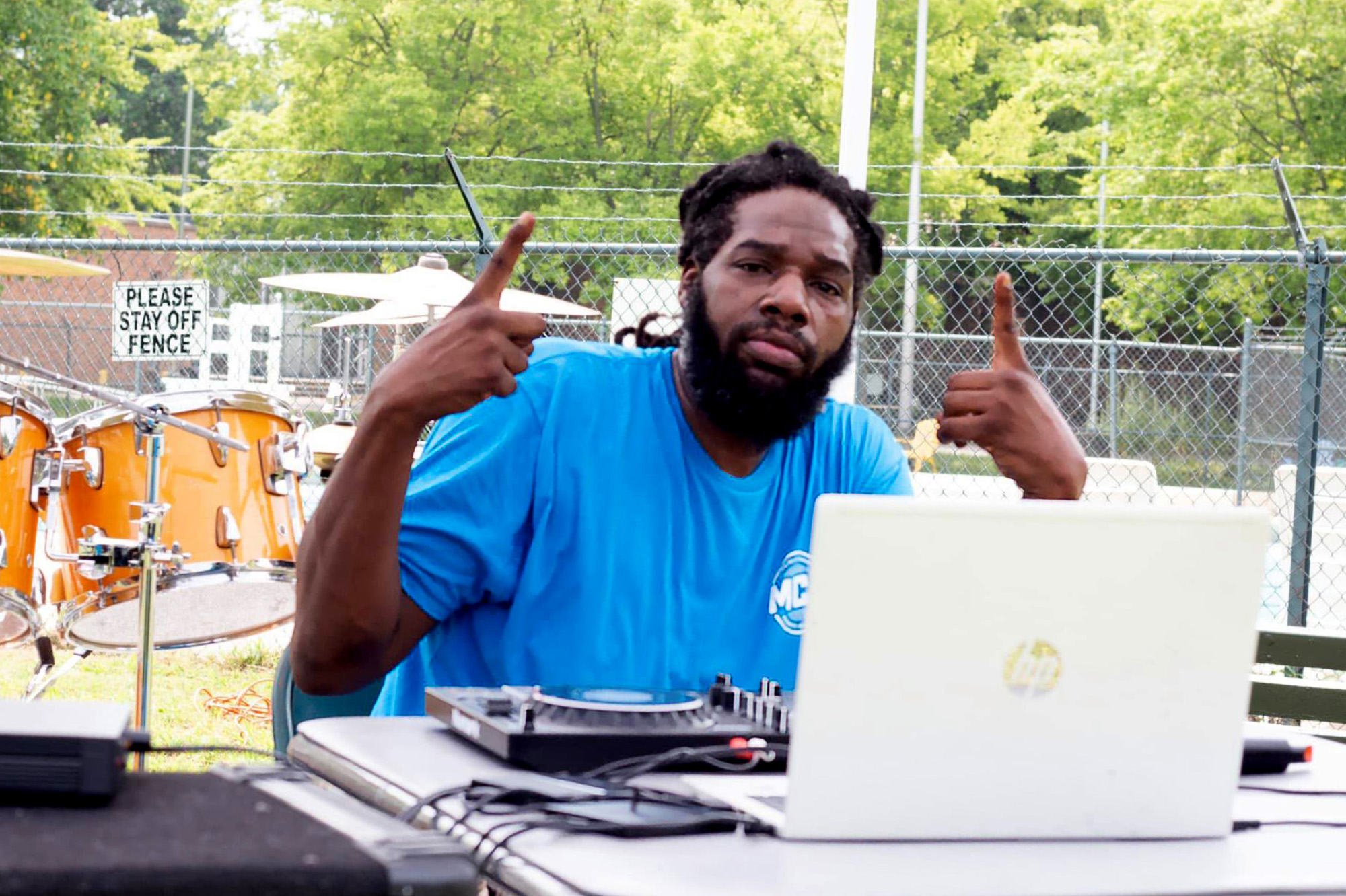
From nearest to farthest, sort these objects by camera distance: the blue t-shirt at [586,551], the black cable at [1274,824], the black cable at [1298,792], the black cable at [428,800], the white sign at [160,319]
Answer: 1. the black cable at [428,800]
2. the black cable at [1274,824]
3. the black cable at [1298,792]
4. the blue t-shirt at [586,551]
5. the white sign at [160,319]

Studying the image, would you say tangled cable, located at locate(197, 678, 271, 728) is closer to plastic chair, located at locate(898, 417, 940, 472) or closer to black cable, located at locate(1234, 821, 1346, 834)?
black cable, located at locate(1234, 821, 1346, 834)

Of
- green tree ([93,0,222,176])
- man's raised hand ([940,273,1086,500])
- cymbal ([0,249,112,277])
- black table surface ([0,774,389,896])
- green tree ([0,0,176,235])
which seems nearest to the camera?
black table surface ([0,774,389,896])

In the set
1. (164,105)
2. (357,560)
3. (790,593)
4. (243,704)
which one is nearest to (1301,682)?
(790,593)

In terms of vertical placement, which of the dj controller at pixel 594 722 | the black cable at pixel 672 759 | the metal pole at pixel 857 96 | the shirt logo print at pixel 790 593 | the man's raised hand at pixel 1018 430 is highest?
the metal pole at pixel 857 96

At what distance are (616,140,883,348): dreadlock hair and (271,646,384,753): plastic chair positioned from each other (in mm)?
842

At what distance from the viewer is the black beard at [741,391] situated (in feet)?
8.07

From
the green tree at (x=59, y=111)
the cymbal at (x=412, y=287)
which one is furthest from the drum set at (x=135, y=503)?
the green tree at (x=59, y=111)

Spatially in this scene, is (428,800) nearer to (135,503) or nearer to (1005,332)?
(1005,332)

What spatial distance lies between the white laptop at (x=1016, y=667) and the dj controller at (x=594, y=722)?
20cm

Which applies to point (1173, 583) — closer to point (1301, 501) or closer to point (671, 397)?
point (671, 397)

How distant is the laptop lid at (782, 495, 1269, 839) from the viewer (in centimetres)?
134

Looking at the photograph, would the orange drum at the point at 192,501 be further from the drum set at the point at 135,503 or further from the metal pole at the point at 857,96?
the metal pole at the point at 857,96

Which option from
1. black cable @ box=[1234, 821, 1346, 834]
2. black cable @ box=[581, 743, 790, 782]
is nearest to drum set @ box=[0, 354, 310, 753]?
black cable @ box=[581, 743, 790, 782]

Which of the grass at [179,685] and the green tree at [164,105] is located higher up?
the green tree at [164,105]
